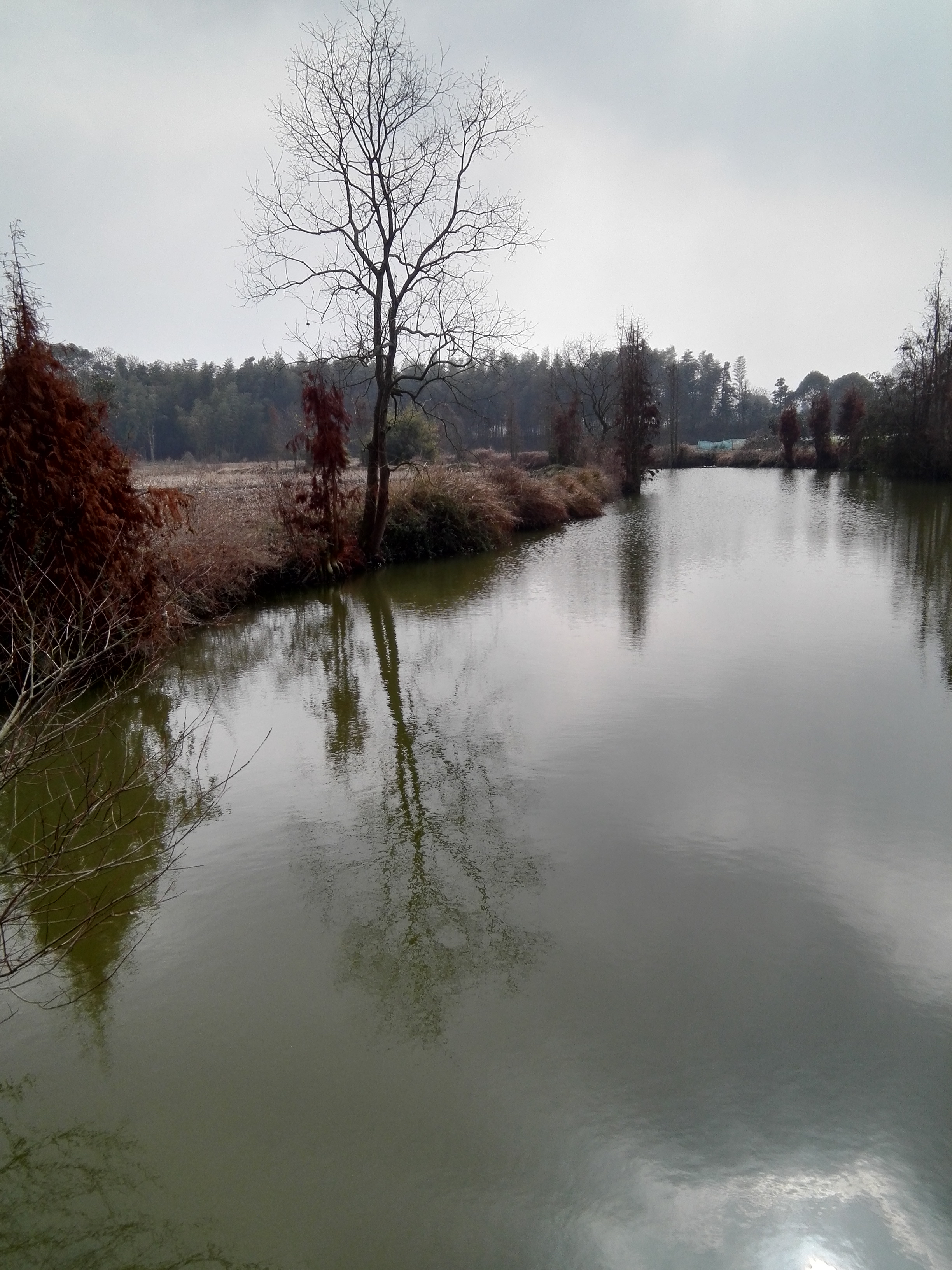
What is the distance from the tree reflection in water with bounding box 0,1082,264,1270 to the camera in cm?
248

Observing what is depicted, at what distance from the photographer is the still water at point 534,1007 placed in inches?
101

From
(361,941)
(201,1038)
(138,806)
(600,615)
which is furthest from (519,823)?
(600,615)

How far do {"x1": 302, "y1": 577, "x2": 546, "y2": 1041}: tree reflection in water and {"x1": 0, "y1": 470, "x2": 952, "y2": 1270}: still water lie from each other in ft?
0.07

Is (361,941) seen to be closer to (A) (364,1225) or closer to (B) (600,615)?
(A) (364,1225)

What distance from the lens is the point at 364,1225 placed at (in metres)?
2.54

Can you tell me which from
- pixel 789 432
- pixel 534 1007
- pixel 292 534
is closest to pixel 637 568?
pixel 292 534

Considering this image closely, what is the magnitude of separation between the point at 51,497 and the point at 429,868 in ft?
16.8

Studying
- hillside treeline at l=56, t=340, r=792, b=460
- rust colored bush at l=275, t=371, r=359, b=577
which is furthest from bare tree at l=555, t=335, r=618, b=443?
rust colored bush at l=275, t=371, r=359, b=577

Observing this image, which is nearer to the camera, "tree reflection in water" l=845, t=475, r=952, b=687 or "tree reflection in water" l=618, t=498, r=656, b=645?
"tree reflection in water" l=845, t=475, r=952, b=687

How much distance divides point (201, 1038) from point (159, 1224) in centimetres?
85

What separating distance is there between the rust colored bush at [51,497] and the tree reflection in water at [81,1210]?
4.47 metres

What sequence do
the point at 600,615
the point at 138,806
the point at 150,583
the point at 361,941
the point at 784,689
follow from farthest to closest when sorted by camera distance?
the point at 600,615, the point at 150,583, the point at 784,689, the point at 138,806, the point at 361,941

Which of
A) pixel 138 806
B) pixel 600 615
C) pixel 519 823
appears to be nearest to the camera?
pixel 519 823

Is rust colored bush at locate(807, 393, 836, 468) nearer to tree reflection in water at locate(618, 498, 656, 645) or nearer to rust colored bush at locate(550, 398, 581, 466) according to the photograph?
rust colored bush at locate(550, 398, 581, 466)
